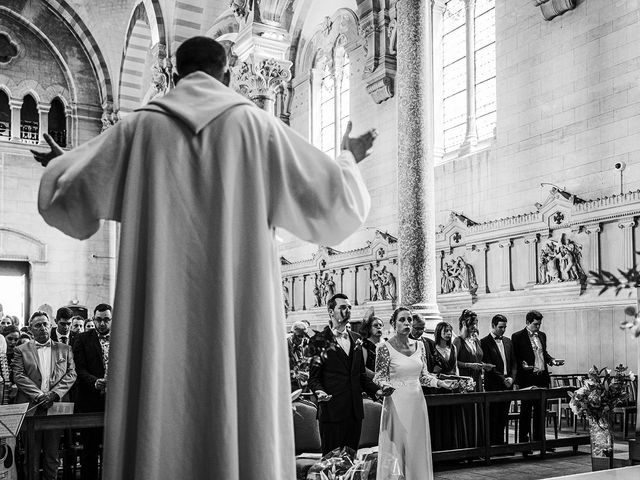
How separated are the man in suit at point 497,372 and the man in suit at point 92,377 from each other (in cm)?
458

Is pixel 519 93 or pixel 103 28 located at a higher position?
pixel 103 28

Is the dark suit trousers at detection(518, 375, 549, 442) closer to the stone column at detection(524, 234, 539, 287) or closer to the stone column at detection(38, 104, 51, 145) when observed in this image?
the stone column at detection(524, 234, 539, 287)

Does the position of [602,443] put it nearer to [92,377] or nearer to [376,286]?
[92,377]

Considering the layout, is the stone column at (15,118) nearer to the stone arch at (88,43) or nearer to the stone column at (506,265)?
the stone arch at (88,43)

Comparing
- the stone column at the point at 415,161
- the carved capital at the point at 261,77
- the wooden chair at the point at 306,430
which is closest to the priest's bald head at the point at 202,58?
the wooden chair at the point at 306,430

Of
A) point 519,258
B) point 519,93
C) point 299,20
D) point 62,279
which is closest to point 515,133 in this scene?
point 519,93

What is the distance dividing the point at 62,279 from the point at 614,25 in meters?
18.3

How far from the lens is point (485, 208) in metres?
14.5

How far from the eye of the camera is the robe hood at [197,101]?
2.12 meters

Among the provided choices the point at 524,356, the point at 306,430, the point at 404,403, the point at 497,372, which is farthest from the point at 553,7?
the point at 306,430

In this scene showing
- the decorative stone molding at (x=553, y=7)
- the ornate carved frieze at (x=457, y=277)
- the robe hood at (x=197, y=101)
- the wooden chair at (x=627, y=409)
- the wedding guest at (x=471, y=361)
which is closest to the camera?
the robe hood at (x=197, y=101)

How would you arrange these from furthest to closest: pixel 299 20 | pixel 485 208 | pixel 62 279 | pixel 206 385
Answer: pixel 62 279
pixel 299 20
pixel 485 208
pixel 206 385

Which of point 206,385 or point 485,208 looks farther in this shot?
point 485,208

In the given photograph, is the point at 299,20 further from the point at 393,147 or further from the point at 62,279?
the point at 62,279
